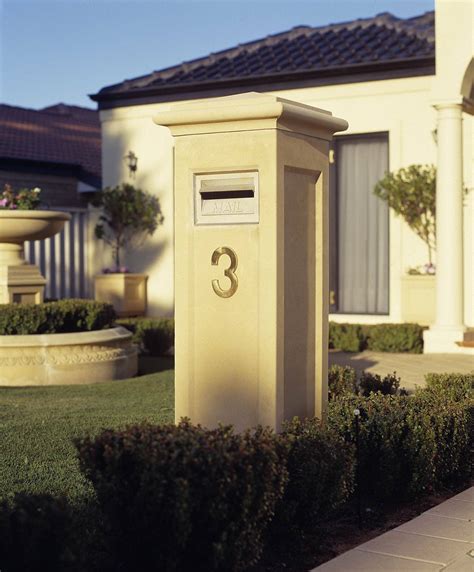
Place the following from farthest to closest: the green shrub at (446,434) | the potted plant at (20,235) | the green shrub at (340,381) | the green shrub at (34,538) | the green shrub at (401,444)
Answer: the potted plant at (20,235), the green shrub at (340,381), the green shrub at (446,434), the green shrub at (401,444), the green shrub at (34,538)

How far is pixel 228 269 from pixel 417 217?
10609 mm

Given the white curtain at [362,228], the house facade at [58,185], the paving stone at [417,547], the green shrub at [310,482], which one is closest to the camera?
the paving stone at [417,547]

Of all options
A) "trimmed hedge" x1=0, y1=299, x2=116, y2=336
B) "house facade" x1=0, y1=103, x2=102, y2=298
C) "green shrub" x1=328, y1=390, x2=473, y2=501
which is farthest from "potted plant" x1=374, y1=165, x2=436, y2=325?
"green shrub" x1=328, y1=390, x2=473, y2=501

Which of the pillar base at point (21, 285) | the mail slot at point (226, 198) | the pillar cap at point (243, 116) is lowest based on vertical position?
Answer: the pillar base at point (21, 285)

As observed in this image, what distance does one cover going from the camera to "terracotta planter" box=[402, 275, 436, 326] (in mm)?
14914

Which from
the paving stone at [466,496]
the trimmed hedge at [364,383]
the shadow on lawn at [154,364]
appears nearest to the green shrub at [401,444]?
the paving stone at [466,496]

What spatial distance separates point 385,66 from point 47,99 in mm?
18577

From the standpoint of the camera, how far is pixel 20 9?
21969mm

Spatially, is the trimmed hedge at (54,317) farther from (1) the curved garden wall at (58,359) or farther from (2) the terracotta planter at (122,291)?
(2) the terracotta planter at (122,291)

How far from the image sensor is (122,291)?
17797mm

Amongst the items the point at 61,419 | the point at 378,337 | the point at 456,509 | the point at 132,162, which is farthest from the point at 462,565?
the point at 132,162

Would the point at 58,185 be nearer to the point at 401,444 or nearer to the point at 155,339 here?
the point at 155,339

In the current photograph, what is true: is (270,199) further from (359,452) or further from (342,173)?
(342,173)

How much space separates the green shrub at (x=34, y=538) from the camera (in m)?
3.53
